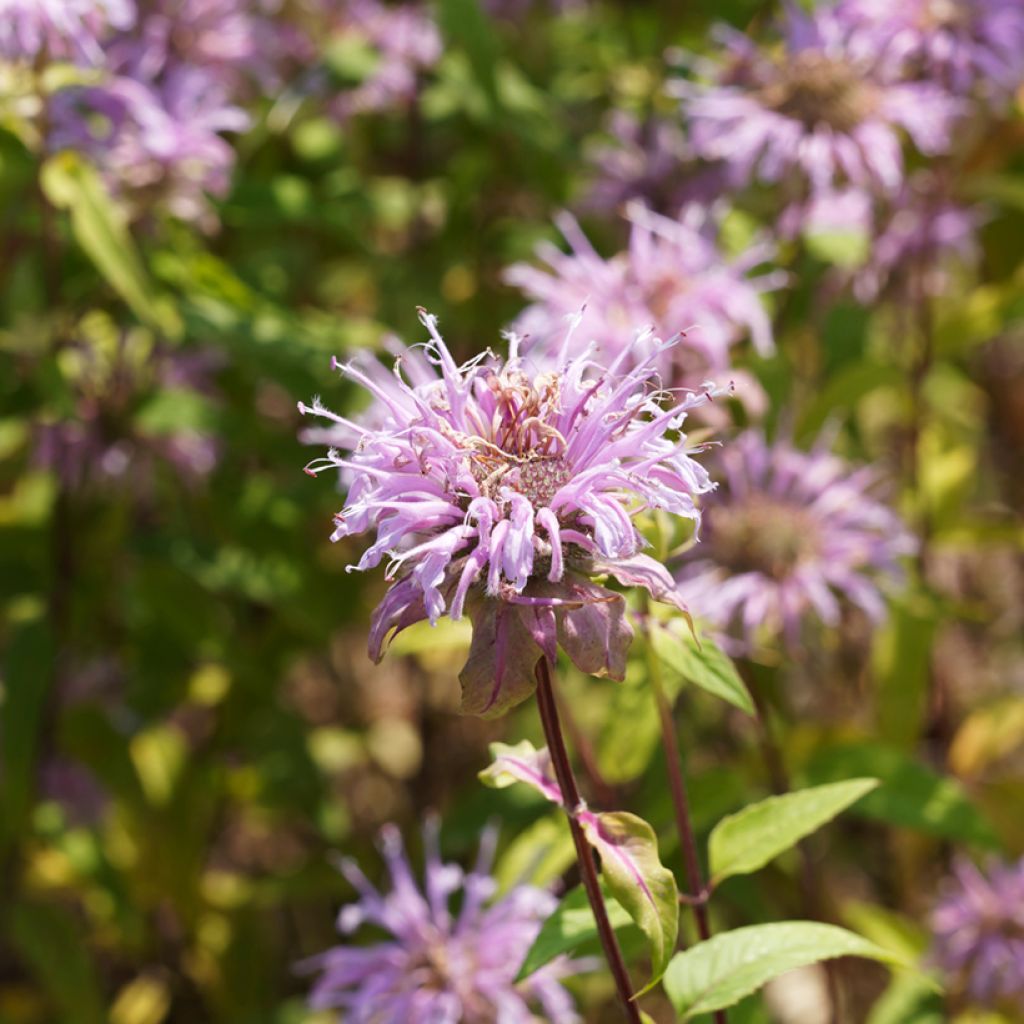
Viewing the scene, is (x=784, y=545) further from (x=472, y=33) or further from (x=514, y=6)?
(x=514, y=6)

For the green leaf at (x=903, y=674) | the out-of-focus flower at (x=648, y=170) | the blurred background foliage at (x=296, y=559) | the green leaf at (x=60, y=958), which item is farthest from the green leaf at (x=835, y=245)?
the green leaf at (x=60, y=958)

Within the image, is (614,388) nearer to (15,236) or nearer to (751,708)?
(751,708)

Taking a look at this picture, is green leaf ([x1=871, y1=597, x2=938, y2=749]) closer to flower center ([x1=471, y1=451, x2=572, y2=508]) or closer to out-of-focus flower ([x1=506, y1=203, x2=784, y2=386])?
out-of-focus flower ([x1=506, y1=203, x2=784, y2=386])

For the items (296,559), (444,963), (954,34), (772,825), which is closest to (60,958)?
(296,559)

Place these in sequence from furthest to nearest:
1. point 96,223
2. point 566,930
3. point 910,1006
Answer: point 910,1006
point 96,223
point 566,930

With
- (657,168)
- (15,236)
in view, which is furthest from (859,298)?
(15,236)

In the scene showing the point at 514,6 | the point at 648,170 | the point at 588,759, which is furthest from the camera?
the point at 514,6
